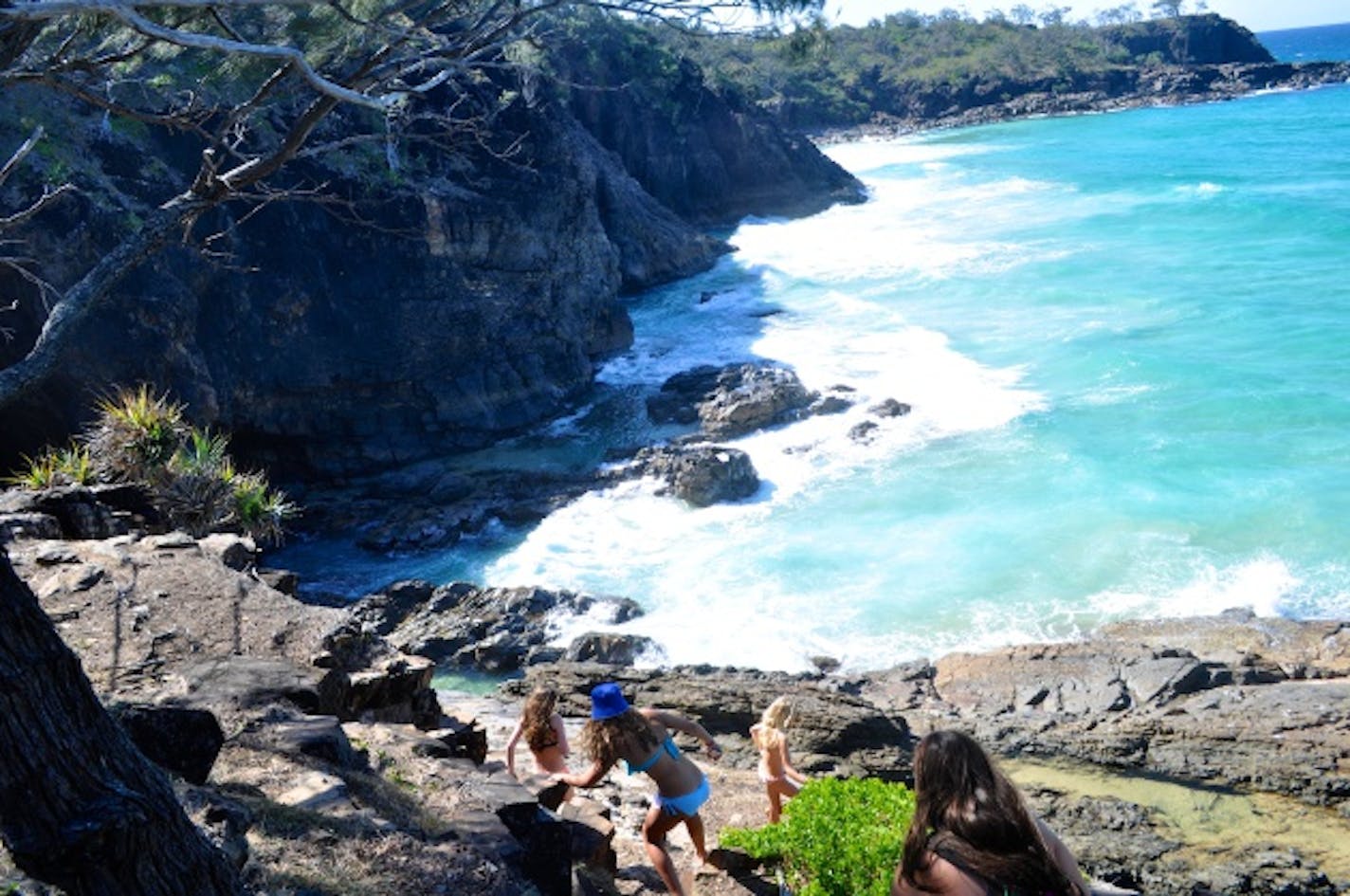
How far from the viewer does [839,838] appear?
6.58 m

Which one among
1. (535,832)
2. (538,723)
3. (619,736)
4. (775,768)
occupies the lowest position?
(775,768)

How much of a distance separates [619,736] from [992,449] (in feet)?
54.8

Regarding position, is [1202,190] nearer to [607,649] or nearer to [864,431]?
[864,431]

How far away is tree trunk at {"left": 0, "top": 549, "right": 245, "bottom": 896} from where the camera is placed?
375cm

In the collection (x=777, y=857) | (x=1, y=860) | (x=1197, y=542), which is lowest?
(x=1197, y=542)

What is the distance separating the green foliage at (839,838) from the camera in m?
6.34

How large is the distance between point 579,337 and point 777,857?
880 inches

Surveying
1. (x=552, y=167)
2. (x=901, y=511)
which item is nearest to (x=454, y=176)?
(x=552, y=167)

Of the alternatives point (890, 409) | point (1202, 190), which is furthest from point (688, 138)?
point (890, 409)

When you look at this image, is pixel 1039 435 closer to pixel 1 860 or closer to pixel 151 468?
pixel 151 468

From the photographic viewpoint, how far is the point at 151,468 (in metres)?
13.8

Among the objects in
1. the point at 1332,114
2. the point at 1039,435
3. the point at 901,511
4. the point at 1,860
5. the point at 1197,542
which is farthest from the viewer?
the point at 1332,114

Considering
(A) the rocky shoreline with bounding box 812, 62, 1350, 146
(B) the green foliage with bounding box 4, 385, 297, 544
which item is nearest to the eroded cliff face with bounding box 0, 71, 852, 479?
(B) the green foliage with bounding box 4, 385, 297, 544

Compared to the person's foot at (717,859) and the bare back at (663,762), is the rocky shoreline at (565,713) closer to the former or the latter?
the person's foot at (717,859)
